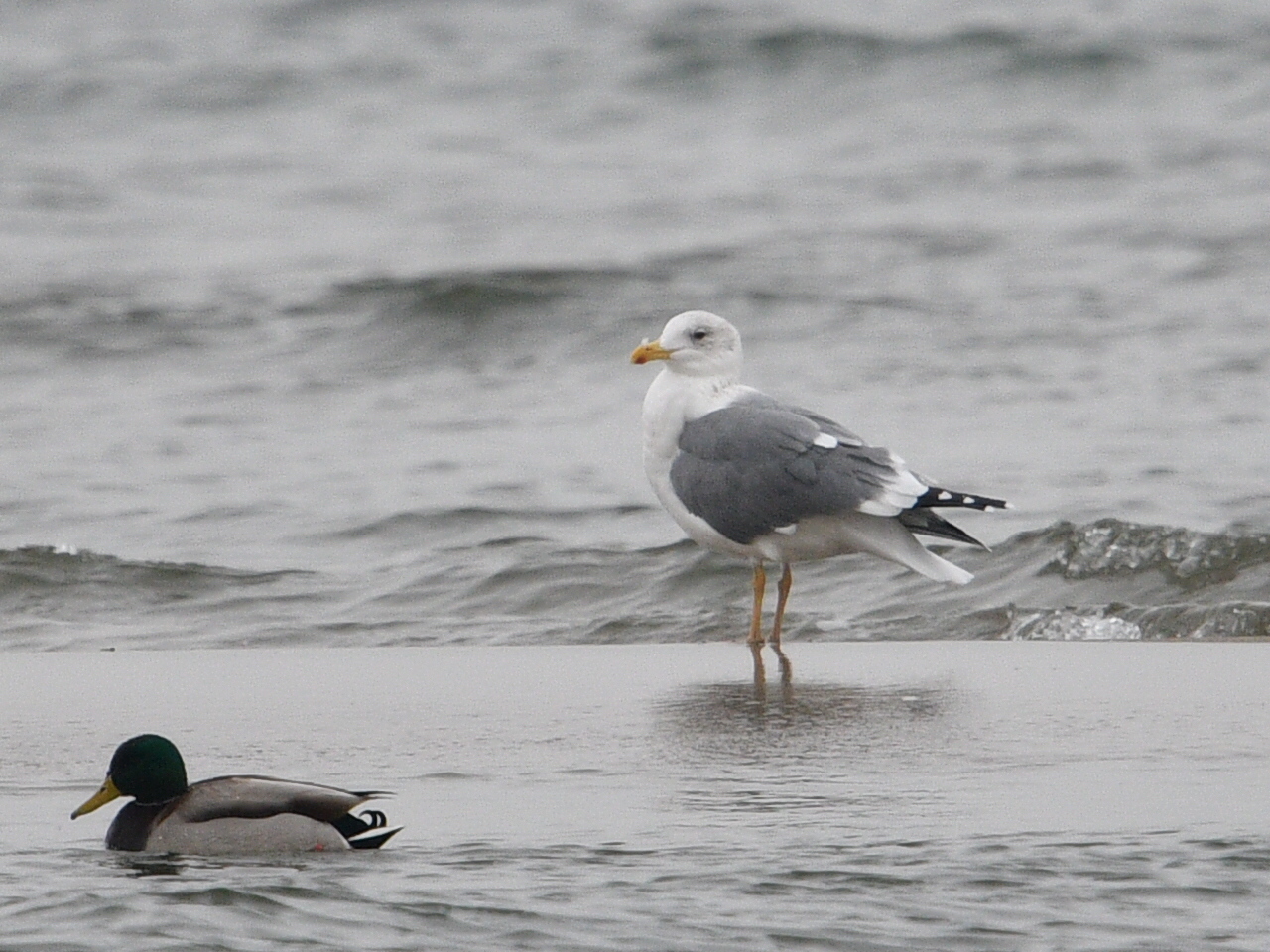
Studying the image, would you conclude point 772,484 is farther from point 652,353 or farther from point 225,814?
point 225,814

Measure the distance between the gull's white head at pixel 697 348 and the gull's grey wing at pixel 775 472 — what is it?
10.7 inches

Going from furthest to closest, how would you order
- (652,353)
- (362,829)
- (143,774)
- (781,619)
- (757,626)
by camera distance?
(652,353), (781,619), (757,626), (143,774), (362,829)

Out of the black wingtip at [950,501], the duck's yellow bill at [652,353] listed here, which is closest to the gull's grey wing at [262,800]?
the black wingtip at [950,501]

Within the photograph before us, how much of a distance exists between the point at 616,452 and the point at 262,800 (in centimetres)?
657

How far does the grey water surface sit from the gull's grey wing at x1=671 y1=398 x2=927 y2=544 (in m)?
0.47

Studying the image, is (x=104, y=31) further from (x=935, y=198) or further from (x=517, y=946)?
(x=517, y=946)

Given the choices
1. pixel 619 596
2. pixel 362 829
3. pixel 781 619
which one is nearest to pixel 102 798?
pixel 362 829

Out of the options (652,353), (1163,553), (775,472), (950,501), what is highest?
(652,353)

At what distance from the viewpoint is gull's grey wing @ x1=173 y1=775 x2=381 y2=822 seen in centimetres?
404

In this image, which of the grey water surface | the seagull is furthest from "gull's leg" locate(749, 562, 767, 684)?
the grey water surface

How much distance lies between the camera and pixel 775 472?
708cm

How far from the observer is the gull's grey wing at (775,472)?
6898mm

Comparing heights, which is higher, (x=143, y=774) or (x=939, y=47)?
(x=939, y=47)

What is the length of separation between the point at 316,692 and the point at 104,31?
716 inches
